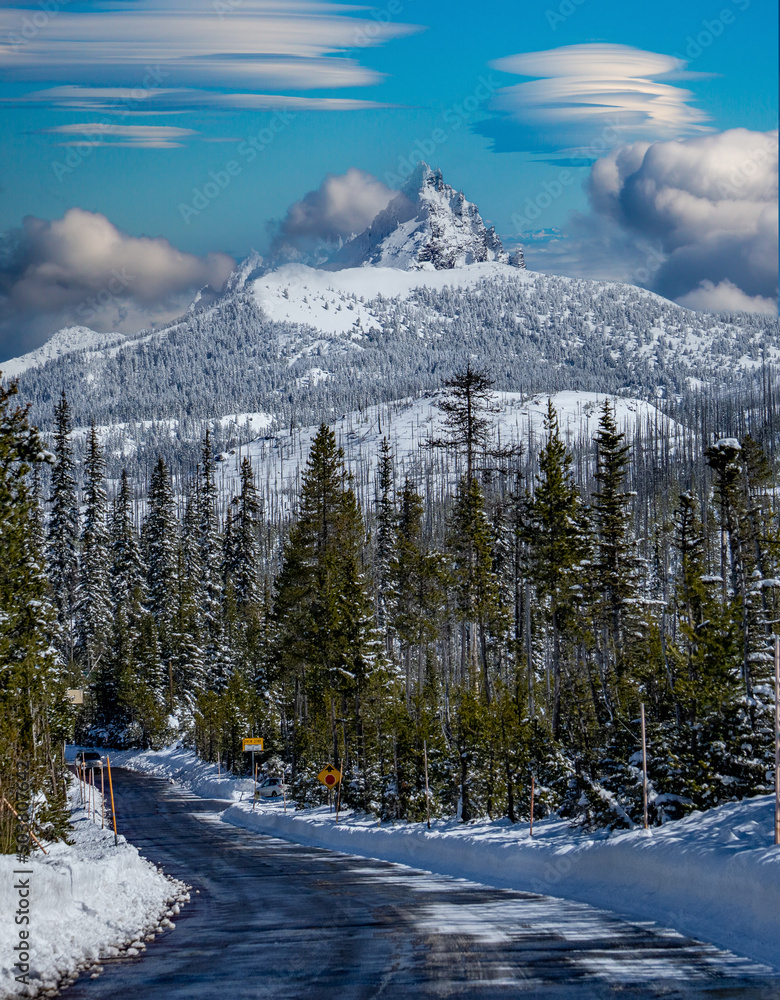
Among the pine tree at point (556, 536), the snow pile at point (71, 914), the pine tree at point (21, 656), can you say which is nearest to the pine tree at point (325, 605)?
the pine tree at point (556, 536)

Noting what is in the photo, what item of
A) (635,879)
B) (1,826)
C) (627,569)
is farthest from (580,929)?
(627,569)

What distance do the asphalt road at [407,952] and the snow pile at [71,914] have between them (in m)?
0.36

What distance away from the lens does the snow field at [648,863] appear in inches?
489

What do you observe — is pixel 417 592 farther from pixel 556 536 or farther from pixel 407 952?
pixel 407 952

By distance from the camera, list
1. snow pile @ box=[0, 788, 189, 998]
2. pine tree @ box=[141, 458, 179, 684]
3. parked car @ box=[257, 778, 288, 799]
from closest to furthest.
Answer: snow pile @ box=[0, 788, 189, 998] → parked car @ box=[257, 778, 288, 799] → pine tree @ box=[141, 458, 179, 684]

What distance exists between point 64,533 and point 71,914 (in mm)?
66208

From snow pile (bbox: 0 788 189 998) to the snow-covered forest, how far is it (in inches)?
121

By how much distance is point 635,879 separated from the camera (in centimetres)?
1605

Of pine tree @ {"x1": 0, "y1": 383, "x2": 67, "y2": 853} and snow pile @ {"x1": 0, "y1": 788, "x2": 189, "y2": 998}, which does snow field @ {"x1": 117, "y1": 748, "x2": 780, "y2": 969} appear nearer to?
snow pile @ {"x1": 0, "y1": 788, "x2": 189, "y2": 998}

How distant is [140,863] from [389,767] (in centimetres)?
1798

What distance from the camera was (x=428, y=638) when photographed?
5191cm

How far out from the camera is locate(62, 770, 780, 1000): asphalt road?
9.74 m

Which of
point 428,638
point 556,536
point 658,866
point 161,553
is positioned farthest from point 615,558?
point 161,553

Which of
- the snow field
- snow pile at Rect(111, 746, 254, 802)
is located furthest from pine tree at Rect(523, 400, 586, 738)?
snow pile at Rect(111, 746, 254, 802)
